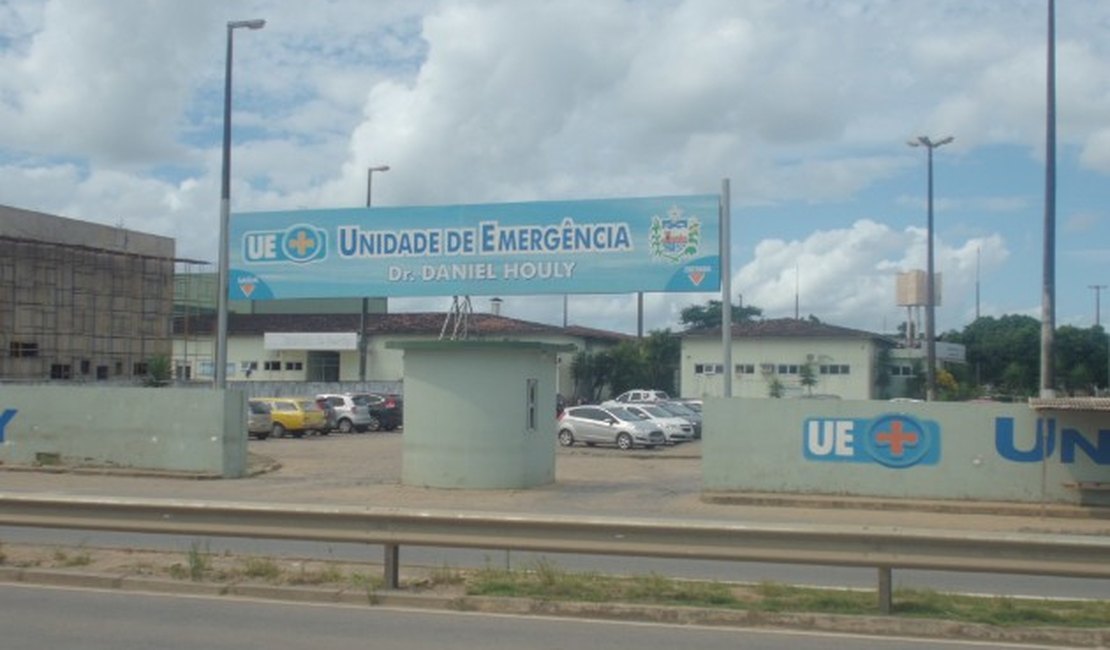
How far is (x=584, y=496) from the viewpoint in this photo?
74.1ft

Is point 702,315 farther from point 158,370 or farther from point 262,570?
point 262,570

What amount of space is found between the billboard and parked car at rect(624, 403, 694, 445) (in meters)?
15.9

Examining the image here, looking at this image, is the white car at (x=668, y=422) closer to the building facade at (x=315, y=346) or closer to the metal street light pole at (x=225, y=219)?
the metal street light pole at (x=225, y=219)

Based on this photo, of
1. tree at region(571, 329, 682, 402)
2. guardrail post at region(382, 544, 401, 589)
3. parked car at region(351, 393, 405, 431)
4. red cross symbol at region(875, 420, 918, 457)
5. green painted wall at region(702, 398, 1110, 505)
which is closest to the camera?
guardrail post at region(382, 544, 401, 589)

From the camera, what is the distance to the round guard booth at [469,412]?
2269cm

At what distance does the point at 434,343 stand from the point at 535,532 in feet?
40.3

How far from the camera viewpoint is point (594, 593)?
10.6 metres

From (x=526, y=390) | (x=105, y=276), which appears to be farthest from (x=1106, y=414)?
(x=105, y=276)

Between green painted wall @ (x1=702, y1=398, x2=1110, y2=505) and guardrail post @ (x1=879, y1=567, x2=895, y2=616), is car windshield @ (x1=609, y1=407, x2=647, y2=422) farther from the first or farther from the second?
guardrail post @ (x1=879, y1=567, x2=895, y2=616)

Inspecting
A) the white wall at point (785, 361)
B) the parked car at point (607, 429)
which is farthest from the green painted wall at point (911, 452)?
the white wall at point (785, 361)

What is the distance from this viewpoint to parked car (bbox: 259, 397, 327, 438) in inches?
1681

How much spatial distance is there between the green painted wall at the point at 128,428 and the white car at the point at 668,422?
53.3 ft

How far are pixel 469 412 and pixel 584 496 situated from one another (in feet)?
8.63

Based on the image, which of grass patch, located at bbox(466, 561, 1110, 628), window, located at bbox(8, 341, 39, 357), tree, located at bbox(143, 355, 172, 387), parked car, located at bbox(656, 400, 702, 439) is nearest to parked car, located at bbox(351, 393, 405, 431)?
parked car, located at bbox(656, 400, 702, 439)
